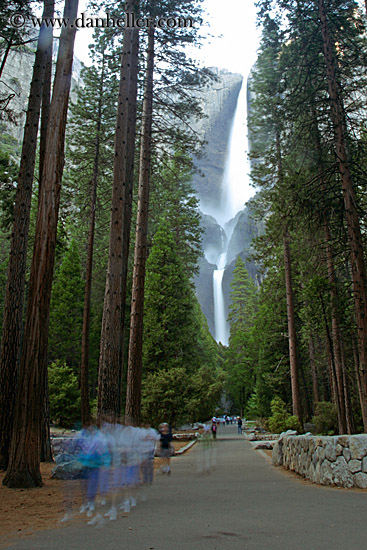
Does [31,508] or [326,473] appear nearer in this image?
[31,508]

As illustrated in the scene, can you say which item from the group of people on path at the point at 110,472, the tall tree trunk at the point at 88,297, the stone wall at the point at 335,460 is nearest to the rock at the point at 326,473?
the stone wall at the point at 335,460

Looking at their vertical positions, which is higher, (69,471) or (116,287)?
(116,287)

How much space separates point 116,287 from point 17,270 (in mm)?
2226

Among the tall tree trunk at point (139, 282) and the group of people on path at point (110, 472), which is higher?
the tall tree trunk at point (139, 282)

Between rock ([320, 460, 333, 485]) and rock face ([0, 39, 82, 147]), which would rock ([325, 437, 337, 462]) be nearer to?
rock ([320, 460, 333, 485])

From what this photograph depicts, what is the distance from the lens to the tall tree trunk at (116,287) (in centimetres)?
863

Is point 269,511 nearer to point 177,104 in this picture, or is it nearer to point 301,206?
point 301,206

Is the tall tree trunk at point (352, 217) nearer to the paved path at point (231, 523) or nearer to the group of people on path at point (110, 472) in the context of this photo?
the paved path at point (231, 523)

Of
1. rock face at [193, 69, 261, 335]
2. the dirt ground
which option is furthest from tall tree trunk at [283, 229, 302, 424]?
rock face at [193, 69, 261, 335]

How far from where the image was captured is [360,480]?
262 inches

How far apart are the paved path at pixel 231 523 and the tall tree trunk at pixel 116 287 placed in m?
2.29

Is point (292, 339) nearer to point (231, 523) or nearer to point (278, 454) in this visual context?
point (278, 454)

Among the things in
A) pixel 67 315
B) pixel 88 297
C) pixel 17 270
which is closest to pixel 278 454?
pixel 17 270

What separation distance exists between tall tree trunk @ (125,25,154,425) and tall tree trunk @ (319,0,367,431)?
5381mm
